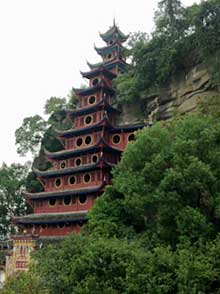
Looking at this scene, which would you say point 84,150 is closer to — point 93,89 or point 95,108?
point 95,108

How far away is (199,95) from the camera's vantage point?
2639cm

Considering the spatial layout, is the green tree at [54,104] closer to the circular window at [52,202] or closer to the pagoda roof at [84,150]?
the pagoda roof at [84,150]

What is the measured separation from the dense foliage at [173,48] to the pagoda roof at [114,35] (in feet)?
23.7

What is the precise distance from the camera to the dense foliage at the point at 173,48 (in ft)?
85.4

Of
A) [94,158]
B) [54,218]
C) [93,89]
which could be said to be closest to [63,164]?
[94,158]

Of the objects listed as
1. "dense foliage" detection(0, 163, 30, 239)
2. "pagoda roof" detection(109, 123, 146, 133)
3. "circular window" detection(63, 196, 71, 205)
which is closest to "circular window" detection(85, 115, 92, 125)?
"pagoda roof" detection(109, 123, 146, 133)

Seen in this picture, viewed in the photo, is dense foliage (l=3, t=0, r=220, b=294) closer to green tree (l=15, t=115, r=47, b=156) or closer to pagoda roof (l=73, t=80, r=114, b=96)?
pagoda roof (l=73, t=80, r=114, b=96)

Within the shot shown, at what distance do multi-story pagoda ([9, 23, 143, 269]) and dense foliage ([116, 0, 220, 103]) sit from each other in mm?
2275

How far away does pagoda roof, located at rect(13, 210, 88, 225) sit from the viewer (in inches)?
1017

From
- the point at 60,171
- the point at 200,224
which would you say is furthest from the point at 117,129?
the point at 200,224

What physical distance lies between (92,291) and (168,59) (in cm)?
1923

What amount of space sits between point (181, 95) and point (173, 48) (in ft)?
11.1

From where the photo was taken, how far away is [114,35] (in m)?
39.2

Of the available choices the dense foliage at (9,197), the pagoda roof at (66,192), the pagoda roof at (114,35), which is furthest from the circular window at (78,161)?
the pagoda roof at (114,35)
